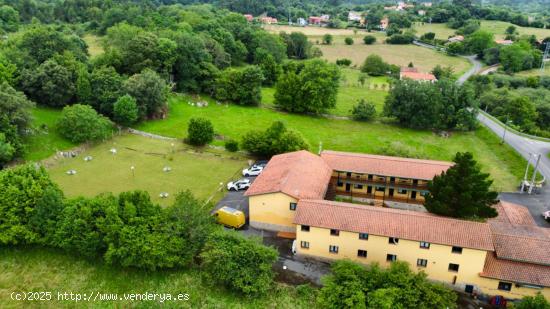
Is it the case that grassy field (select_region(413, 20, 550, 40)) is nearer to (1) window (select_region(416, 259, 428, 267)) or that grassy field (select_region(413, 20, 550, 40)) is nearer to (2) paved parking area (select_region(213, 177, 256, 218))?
(2) paved parking area (select_region(213, 177, 256, 218))

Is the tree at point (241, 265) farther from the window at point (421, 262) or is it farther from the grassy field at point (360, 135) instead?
the grassy field at point (360, 135)

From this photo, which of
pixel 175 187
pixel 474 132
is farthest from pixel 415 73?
pixel 175 187

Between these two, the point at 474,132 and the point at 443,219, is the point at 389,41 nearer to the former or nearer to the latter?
the point at 474,132

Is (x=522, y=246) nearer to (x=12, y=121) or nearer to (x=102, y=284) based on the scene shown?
(x=102, y=284)

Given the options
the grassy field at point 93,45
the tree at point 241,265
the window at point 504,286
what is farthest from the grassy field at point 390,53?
the tree at point 241,265

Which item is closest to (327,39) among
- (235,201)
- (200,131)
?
(200,131)

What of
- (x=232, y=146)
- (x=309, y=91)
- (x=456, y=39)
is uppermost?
(x=456, y=39)
